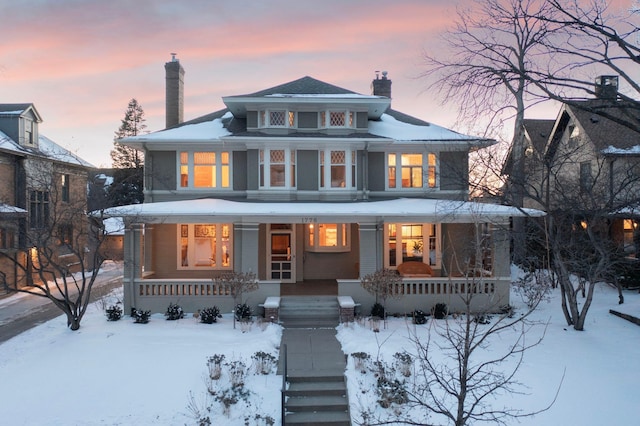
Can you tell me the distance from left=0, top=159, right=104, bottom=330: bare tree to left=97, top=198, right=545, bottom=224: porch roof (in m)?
1.65

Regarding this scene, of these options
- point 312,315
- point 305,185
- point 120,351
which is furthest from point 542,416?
point 305,185

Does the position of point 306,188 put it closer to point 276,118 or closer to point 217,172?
point 276,118

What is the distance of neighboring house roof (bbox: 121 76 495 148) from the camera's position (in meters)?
16.8

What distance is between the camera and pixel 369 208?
15242 mm

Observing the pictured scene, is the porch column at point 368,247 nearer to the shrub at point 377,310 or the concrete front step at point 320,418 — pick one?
the shrub at point 377,310

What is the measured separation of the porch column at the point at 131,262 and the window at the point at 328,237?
6648 mm

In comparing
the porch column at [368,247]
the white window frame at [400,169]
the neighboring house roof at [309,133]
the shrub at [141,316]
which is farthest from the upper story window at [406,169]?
the shrub at [141,316]

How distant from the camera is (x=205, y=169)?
17.7 m

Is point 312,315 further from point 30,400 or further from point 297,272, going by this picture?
point 30,400

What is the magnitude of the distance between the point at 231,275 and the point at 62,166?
1832 centimetres

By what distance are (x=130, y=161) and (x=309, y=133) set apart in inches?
1344

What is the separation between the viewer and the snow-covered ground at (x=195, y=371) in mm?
→ 8227

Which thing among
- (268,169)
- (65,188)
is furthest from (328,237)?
(65,188)

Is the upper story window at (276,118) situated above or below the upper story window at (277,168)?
above
